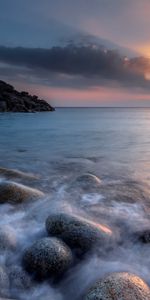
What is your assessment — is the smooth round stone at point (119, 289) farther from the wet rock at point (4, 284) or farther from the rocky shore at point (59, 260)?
the wet rock at point (4, 284)

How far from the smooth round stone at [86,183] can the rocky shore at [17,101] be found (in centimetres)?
6149

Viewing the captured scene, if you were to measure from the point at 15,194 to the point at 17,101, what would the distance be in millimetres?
66818

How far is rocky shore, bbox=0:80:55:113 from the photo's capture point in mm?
69250

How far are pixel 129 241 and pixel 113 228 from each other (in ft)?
1.77

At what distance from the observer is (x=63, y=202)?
286 inches

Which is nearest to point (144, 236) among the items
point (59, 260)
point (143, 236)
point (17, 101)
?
point (143, 236)

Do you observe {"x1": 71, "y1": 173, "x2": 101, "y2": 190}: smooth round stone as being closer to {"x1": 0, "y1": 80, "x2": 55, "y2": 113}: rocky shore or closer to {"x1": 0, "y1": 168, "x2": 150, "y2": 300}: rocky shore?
{"x1": 0, "y1": 168, "x2": 150, "y2": 300}: rocky shore

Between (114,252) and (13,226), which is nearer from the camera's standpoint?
(114,252)

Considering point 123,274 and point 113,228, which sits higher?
point 123,274

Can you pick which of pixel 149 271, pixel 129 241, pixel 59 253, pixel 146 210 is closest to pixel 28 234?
pixel 59 253

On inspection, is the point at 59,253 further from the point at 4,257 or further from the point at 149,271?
the point at 149,271

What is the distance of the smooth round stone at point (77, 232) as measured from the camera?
4.81 m

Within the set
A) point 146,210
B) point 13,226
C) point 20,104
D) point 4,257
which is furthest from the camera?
point 20,104

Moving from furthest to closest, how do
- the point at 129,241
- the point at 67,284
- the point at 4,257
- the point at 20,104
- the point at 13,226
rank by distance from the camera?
the point at 20,104 → the point at 13,226 → the point at 129,241 → the point at 4,257 → the point at 67,284
